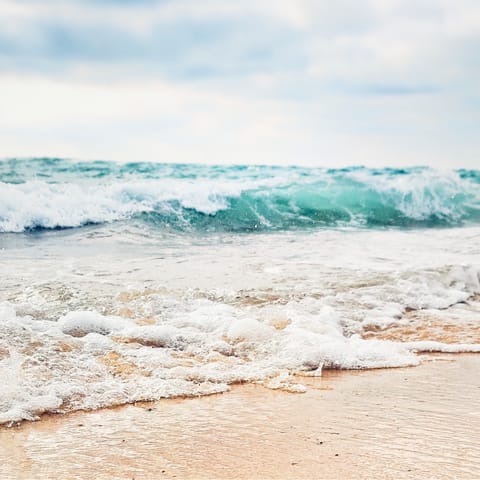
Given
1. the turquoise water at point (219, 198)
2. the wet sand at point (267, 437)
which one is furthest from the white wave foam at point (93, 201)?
the wet sand at point (267, 437)

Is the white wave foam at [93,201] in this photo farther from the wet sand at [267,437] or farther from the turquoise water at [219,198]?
the wet sand at [267,437]

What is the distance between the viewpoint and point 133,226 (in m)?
12.1

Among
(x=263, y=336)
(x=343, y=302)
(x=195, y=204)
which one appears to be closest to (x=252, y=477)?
(x=263, y=336)

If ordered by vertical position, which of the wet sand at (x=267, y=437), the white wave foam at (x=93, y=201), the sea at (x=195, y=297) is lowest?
the wet sand at (x=267, y=437)

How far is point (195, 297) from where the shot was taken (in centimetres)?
624

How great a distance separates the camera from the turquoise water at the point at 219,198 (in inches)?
498

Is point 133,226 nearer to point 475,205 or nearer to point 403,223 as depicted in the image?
point 403,223

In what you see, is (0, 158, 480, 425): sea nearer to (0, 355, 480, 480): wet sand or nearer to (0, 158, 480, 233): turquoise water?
(0, 158, 480, 233): turquoise water

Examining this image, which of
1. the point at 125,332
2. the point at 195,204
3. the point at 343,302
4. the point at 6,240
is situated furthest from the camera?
the point at 195,204

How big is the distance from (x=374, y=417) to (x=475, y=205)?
18.0m

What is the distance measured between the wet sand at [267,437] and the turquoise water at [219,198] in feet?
27.8

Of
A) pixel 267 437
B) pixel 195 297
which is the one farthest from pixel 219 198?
pixel 267 437

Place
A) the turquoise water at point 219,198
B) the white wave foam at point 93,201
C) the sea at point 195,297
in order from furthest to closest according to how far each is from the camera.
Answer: the turquoise water at point 219,198, the white wave foam at point 93,201, the sea at point 195,297

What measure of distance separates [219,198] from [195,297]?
9.57 m
